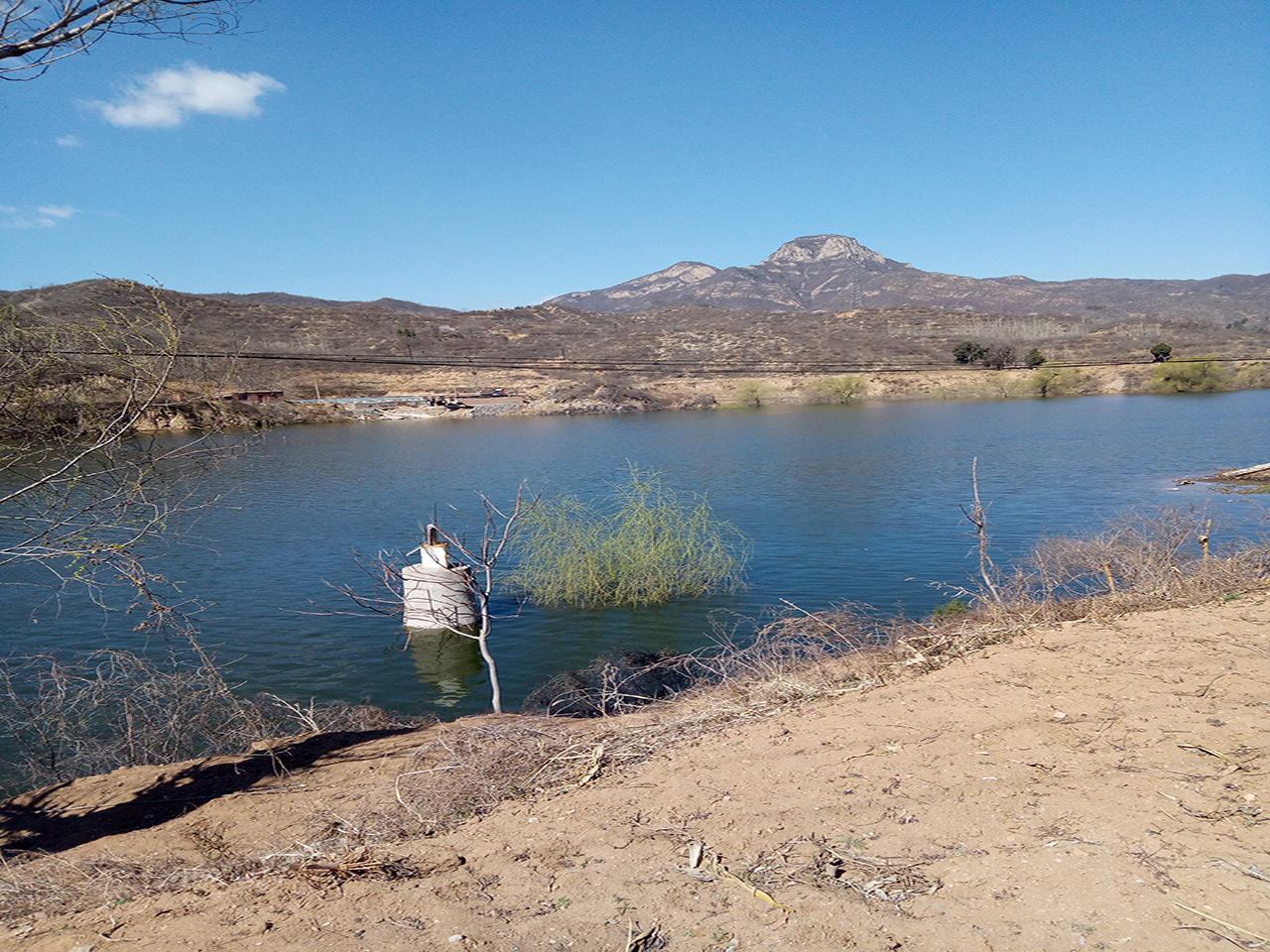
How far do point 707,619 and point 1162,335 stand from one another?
91.9m

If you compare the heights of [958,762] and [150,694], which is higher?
[958,762]

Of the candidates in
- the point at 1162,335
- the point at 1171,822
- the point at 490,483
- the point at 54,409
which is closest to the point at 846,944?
the point at 1171,822

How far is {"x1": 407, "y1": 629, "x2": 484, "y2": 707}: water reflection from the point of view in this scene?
10.3 metres

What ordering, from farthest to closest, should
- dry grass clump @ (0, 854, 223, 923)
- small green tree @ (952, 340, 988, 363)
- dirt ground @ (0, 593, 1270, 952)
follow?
small green tree @ (952, 340, 988, 363) → dry grass clump @ (0, 854, 223, 923) → dirt ground @ (0, 593, 1270, 952)

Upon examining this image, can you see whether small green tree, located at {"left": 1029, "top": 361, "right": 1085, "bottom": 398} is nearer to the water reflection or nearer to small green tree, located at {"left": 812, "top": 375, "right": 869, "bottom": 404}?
small green tree, located at {"left": 812, "top": 375, "right": 869, "bottom": 404}

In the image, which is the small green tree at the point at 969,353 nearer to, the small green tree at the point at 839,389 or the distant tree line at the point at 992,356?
the distant tree line at the point at 992,356

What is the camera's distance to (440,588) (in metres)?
11.1

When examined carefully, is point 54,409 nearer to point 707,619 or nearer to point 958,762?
point 958,762

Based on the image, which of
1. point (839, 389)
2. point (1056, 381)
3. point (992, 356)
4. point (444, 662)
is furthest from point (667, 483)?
point (992, 356)

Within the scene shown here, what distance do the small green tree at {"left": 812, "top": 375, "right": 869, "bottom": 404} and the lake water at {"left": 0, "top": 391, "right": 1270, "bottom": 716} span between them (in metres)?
16.7

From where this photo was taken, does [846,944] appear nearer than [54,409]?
Yes

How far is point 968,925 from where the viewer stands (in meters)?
3.37

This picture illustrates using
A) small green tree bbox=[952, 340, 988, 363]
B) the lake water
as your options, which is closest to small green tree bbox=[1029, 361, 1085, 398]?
small green tree bbox=[952, 340, 988, 363]

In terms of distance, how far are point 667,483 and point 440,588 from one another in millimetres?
14718
